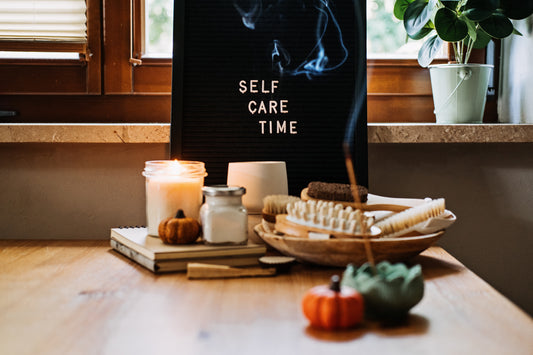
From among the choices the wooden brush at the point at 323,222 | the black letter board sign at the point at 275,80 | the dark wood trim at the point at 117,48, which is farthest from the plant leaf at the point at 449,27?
the dark wood trim at the point at 117,48

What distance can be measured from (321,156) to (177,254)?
1.93ft

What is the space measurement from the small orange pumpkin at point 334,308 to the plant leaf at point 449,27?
98 cm

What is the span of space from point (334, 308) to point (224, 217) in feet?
1.35

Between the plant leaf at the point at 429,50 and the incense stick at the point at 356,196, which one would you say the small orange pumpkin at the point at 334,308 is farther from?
the plant leaf at the point at 429,50

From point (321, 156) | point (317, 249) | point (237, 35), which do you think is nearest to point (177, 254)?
point (317, 249)

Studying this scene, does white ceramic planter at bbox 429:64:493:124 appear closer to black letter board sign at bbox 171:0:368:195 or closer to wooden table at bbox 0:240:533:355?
black letter board sign at bbox 171:0:368:195

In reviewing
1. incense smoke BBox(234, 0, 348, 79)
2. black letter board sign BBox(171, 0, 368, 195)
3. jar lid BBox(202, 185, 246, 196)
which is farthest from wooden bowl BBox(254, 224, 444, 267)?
incense smoke BBox(234, 0, 348, 79)

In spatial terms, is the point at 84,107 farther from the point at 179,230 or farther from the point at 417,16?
the point at 417,16

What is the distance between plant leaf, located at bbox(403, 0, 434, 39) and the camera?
60.7 inches

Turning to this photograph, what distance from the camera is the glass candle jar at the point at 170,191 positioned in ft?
4.09

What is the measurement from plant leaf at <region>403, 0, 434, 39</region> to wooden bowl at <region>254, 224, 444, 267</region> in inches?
26.8

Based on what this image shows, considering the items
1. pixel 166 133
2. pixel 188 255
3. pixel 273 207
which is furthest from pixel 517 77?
pixel 188 255

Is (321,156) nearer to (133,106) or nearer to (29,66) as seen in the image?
(133,106)

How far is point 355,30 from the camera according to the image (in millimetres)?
1564
